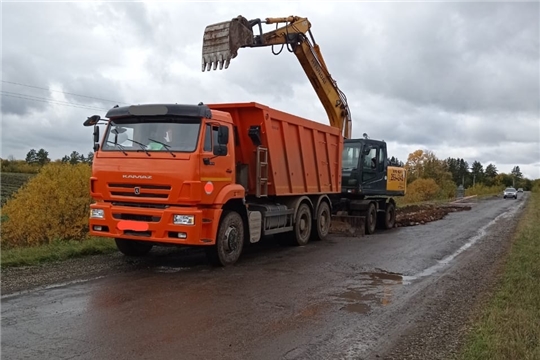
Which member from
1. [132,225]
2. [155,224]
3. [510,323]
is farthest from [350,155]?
[510,323]

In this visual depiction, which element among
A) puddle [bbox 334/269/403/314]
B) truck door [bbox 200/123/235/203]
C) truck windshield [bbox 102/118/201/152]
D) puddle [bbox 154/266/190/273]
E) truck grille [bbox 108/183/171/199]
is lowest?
puddle [bbox 334/269/403/314]

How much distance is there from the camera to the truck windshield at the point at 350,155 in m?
15.5

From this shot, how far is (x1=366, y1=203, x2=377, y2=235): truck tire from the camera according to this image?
1537 centimetres

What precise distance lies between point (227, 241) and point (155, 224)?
1.47 metres

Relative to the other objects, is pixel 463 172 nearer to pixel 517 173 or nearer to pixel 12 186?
pixel 517 173

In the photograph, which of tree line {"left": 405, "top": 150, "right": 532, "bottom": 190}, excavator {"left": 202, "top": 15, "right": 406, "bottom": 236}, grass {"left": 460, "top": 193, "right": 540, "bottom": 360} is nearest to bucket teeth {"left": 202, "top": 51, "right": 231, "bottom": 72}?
excavator {"left": 202, "top": 15, "right": 406, "bottom": 236}

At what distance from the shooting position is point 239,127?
10141 mm

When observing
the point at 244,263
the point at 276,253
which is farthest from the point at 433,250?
the point at 244,263

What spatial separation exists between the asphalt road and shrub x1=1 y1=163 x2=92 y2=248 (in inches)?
487

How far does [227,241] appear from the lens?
8.74 metres

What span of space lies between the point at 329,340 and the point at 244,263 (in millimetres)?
4416

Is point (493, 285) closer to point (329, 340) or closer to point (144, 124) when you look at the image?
point (329, 340)

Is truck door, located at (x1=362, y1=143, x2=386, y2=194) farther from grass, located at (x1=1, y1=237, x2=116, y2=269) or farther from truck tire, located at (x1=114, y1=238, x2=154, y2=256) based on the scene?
grass, located at (x1=1, y1=237, x2=116, y2=269)

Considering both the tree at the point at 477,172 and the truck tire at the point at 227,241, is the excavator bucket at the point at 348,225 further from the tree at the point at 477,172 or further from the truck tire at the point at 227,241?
the tree at the point at 477,172
